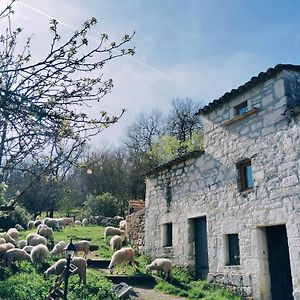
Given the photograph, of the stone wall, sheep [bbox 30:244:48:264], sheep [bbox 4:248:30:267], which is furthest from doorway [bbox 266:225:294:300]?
sheep [bbox 4:248:30:267]

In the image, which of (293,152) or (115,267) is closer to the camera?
(293,152)

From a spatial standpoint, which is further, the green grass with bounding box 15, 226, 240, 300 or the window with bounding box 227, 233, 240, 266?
the window with bounding box 227, 233, 240, 266

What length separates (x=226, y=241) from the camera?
9344 millimetres

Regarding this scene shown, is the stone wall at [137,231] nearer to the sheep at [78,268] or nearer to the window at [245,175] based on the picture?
the sheep at [78,268]

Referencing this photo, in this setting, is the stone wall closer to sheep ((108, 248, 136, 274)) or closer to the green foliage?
sheep ((108, 248, 136, 274))

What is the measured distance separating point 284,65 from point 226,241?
4847mm

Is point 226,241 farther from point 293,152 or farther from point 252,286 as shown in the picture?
point 293,152

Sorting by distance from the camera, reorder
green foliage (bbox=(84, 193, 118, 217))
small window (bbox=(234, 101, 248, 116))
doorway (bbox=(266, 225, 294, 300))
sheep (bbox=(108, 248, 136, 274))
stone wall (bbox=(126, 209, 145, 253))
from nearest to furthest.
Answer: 1. doorway (bbox=(266, 225, 294, 300))
2. small window (bbox=(234, 101, 248, 116))
3. sheep (bbox=(108, 248, 136, 274))
4. stone wall (bbox=(126, 209, 145, 253))
5. green foliage (bbox=(84, 193, 118, 217))

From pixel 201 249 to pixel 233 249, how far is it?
155 centimetres

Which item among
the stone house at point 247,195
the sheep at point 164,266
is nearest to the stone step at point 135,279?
the sheep at point 164,266

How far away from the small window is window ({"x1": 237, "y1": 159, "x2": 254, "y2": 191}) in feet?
4.73

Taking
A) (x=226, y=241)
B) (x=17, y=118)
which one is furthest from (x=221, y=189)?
(x=17, y=118)

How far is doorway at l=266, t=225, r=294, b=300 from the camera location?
8.23 m

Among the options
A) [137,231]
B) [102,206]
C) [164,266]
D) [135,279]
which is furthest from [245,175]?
[102,206]
